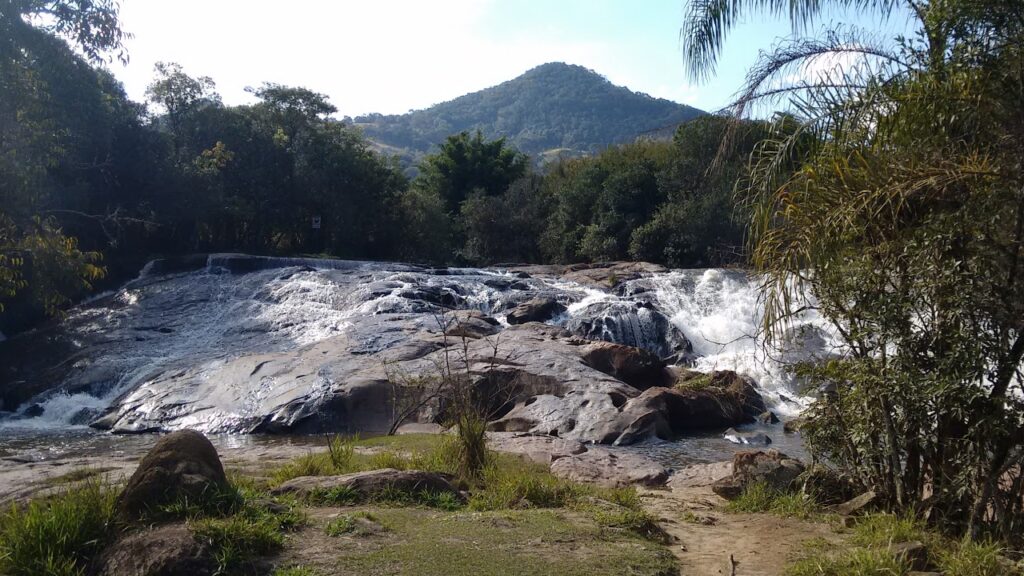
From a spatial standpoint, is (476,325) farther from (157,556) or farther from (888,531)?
(157,556)

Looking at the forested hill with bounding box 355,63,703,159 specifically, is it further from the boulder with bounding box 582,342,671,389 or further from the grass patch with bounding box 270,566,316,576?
the grass patch with bounding box 270,566,316,576

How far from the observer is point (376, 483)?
6.36m

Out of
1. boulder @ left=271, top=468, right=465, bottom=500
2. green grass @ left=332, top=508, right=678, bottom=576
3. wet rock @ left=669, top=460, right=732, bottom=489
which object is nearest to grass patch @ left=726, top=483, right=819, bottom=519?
wet rock @ left=669, top=460, right=732, bottom=489

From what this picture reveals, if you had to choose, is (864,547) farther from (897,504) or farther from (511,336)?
(511,336)

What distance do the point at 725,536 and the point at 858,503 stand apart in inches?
43.3

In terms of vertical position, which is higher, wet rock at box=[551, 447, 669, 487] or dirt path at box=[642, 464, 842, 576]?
dirt path at box=[642, 464, 842, 576]

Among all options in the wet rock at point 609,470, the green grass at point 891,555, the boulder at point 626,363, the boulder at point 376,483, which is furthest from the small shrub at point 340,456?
the boulder at point 626,363

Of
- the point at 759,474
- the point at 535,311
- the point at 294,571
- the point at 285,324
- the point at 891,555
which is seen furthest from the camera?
the point at 535,311

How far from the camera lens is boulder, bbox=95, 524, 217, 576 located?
4.42 meters

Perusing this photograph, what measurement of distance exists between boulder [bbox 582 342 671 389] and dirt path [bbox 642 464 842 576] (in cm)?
754

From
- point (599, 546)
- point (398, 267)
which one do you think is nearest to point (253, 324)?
point (398, 267)

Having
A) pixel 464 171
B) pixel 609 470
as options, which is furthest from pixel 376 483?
pixel 464 171

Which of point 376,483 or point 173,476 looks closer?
point 173,476

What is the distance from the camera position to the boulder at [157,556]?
14.5ft
